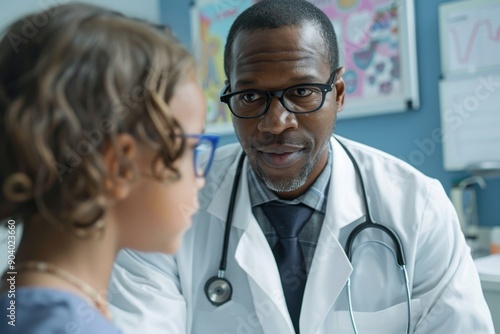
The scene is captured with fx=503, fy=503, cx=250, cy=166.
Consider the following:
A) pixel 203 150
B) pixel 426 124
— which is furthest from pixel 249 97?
pixel 426 124

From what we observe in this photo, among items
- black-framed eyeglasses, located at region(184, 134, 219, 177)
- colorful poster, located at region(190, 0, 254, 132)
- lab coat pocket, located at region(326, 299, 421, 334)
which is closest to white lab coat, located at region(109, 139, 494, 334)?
lab coat pocket, located at region(326, 299, 421, 334)

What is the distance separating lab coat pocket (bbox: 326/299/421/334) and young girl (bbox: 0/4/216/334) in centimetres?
59

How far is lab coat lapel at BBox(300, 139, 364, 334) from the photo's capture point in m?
1.02

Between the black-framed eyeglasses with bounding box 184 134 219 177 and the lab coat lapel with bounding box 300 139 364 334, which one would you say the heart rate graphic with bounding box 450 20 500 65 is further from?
the black-framed eyeglasses with bounding box 184 134 219 177

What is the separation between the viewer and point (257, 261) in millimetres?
1072

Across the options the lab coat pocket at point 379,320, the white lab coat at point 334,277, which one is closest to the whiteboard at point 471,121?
the white lab coat at point 334,277

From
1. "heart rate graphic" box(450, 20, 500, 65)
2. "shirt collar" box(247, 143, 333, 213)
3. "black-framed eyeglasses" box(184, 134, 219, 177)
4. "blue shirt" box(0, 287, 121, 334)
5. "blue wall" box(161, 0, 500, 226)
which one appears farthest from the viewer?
"blue wall" box(161, 0, 500, 226)

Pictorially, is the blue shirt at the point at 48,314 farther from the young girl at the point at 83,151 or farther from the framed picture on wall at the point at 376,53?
the framed picture on wall at the point at 376,53

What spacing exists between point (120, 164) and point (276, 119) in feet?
1.79

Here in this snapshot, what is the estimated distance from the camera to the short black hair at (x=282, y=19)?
3.56ft

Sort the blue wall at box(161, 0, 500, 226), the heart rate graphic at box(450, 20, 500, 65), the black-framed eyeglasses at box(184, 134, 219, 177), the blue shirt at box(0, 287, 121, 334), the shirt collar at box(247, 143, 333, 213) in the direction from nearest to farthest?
the blue shirt at box(0, 287, 121, 334)
the black-framed eyeglasses at box(184, 134, 219, 177)
the shirt collar at box(247, 143, 333, 213)
the heart rate graphic at box(450, 20, 500, 65)
the blue wall at box(161, 0, 500, 226)

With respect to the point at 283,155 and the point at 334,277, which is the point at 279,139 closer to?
the point at 283,155

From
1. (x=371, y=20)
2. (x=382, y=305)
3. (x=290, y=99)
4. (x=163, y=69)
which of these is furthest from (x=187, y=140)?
(x=371, y=20)

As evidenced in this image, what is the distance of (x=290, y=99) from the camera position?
3.48 ft
